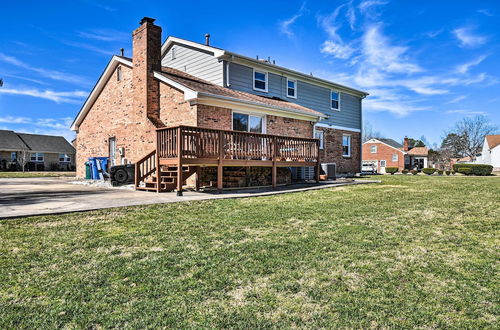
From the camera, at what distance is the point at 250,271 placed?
313 centimetres

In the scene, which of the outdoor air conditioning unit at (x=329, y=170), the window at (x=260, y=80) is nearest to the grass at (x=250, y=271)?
the outdoor air conditioning unit at (x=329, y=170)

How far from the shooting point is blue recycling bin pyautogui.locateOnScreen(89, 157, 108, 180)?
598 inches

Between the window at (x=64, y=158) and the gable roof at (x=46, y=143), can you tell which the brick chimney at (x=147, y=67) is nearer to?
the gable roof at (x=46, y=143)

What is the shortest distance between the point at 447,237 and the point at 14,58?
2535cm

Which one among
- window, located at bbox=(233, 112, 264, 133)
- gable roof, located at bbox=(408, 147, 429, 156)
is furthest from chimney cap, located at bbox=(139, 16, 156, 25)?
gable roof, located at bbox=(408, 147, 429, 156)

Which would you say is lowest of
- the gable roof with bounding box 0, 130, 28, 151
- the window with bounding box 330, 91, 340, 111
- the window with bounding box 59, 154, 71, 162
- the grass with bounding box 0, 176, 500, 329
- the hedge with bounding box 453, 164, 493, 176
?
the grass with bounding box 0, 176, 500, 329

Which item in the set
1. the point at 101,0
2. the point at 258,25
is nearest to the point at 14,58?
the point at 101,0

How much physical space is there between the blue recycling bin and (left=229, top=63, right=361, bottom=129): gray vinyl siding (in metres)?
7.30

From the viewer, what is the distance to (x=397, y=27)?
16906 mm

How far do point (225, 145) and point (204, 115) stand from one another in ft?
6.95

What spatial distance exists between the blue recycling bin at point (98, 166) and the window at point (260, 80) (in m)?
8.34

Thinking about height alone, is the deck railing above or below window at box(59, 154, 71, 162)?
below

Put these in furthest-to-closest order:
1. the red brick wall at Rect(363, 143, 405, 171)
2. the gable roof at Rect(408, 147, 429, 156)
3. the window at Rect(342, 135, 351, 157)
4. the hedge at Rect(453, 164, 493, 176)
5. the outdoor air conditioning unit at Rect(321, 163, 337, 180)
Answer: the gable roof at Rect(408, 147, 429, 156)
the red brick wall at Rect(363, 143, 405, 171)
the hedge at Rect(453, 164, 493, 176)
the window at Rect(342, 135, 351, 157)
the outdoor air conditioning unit at Rect(321, 163, 337, 180)

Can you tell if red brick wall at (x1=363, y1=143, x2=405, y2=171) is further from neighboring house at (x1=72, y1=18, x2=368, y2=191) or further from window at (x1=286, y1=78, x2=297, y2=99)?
window at (x1=286, y1=78, x2=297, y2=99)
